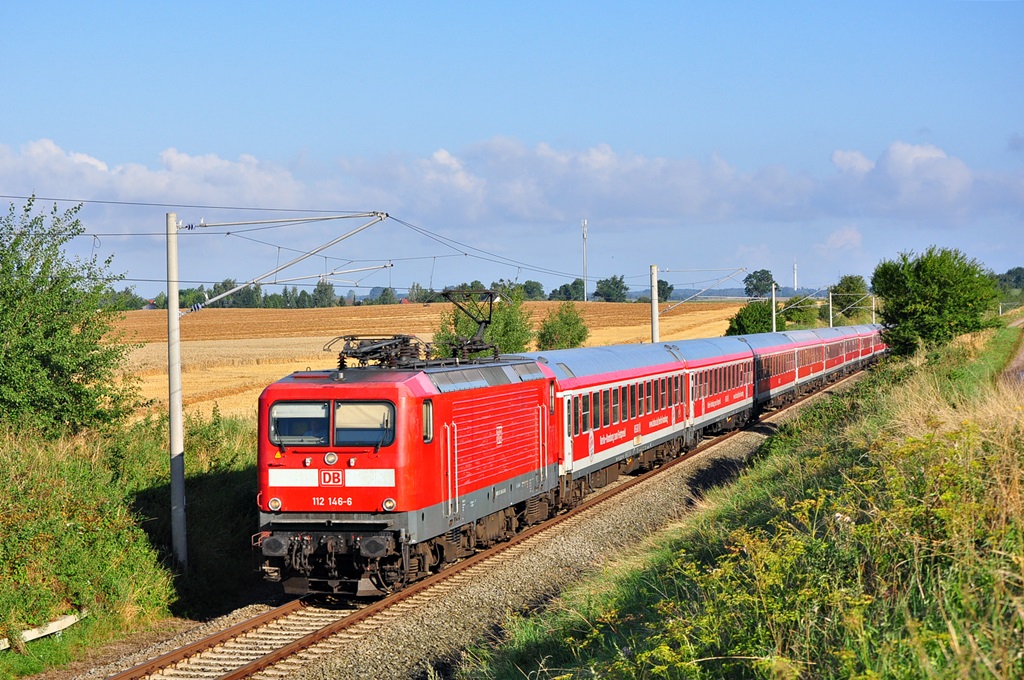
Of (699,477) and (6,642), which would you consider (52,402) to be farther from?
(699,477)

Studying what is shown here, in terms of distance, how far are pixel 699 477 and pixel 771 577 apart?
17965 millimetres

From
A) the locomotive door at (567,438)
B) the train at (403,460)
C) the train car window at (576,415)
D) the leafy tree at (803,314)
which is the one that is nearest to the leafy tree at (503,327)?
the train car window at (576,415)

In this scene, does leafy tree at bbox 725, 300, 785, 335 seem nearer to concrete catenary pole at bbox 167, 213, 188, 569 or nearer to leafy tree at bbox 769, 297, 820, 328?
leafy tree at bbox 769, 297, 820, 328

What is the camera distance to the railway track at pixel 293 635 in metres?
11.8

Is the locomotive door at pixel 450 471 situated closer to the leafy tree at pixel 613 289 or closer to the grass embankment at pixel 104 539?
the grass embankment at pixel 104 539

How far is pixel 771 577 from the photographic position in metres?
7.84

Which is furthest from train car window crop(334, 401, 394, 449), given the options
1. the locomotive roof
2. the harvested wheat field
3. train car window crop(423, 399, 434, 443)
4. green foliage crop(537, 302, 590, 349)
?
green foliage crop(537, 302, 590, 349)

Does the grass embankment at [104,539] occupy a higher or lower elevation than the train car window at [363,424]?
lower

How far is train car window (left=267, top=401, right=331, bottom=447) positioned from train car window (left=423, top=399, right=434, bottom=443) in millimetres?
1334

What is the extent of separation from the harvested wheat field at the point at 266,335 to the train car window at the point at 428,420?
2113cm

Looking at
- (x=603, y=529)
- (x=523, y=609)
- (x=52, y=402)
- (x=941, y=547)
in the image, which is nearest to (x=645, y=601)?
(x=523, y=609)

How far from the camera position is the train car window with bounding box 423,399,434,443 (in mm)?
13719

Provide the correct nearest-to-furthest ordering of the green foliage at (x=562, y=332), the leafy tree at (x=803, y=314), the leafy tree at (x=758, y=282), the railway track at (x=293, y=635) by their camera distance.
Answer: the railway track at (x=293, y=635) < the green foliage at (x=562, y=332) < the leafy tree at (x=803, y=314) < the leafy tree at (x=758, y=282)

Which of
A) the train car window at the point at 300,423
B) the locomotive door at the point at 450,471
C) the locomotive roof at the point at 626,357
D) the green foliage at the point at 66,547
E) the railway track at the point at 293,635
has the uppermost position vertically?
the locomotive roof at the point at 626,357
